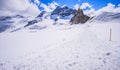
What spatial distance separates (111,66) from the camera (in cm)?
644

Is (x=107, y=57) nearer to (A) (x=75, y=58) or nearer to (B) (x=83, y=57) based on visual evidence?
(B) (x=83, y=57)

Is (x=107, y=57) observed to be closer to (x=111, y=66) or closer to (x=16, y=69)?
(x=111, y=66)

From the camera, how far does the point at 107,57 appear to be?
24.9 feet

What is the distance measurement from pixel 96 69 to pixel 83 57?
183 centimetres

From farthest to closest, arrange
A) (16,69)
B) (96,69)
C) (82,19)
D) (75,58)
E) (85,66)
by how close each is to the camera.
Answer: (82,19) < (75,58) < (16,69) < (85,66) < (96,69)

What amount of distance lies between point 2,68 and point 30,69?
2.54 m

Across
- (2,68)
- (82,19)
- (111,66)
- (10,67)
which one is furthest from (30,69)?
(82,19)

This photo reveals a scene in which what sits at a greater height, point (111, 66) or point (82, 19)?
point (82, 19)

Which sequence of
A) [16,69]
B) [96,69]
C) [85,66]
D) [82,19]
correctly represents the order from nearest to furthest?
1. [96,69]
2. [85,66]
3. [16,69]
4. [82,19]

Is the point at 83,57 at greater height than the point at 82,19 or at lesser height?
lesser

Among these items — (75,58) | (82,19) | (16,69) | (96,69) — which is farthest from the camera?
(82,19)

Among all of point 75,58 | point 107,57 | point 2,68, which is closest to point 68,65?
point 75,58

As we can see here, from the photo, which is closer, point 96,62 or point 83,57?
point 96,62

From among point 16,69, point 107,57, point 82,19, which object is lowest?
point 16,69
